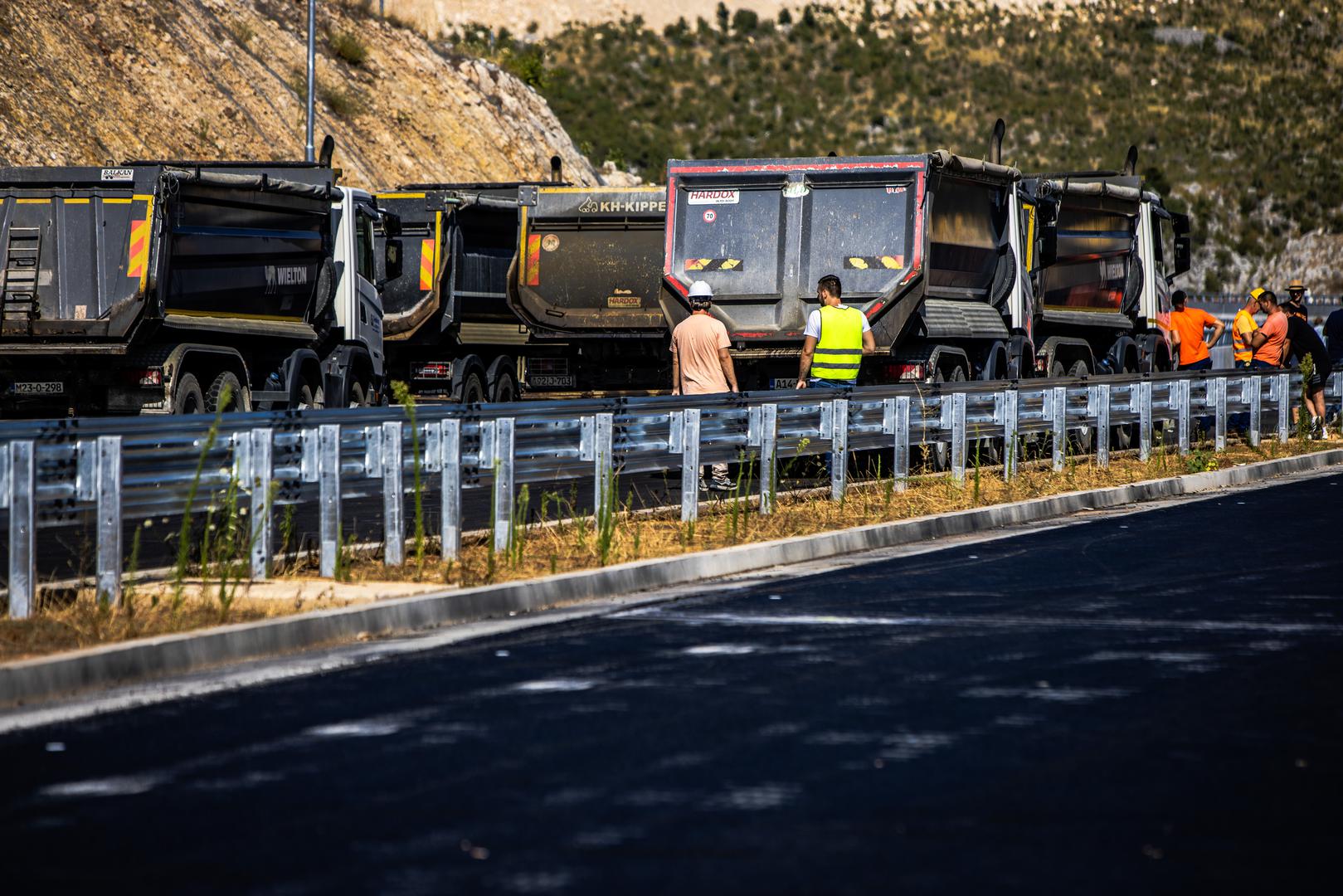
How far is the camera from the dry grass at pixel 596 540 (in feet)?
31.6

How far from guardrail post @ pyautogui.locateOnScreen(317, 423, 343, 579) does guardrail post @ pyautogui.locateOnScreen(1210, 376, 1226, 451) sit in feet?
46.4

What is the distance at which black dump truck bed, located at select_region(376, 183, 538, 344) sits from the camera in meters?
26.7

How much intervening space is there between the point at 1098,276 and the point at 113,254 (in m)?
13.8

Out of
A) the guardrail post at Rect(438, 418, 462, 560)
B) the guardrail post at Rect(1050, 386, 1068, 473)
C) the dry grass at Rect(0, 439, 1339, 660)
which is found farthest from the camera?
the guardrail post at Rect(1050, 386, 1068, 473)

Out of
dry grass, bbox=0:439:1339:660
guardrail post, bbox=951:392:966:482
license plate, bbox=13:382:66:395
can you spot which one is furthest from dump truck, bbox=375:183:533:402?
guardrail post, bbox=951:392:966:482

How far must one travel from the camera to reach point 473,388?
1067 inches

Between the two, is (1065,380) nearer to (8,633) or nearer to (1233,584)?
(1233,584)

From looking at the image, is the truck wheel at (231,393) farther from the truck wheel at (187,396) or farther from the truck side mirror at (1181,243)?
the truck side mirror at (1181,243)

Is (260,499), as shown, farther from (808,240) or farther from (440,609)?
(808,240)

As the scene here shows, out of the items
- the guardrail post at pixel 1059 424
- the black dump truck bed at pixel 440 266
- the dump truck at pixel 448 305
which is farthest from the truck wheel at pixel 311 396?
the guardrail post at pixel 1059 424

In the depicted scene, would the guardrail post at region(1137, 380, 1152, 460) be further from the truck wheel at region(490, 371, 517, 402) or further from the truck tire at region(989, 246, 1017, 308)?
the truck wheel at region(490, 371, 517, 402)

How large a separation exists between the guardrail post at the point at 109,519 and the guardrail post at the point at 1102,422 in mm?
12495

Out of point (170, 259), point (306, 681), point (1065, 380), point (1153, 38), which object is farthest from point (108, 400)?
point (1153, 38)

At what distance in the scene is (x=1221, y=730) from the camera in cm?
757
